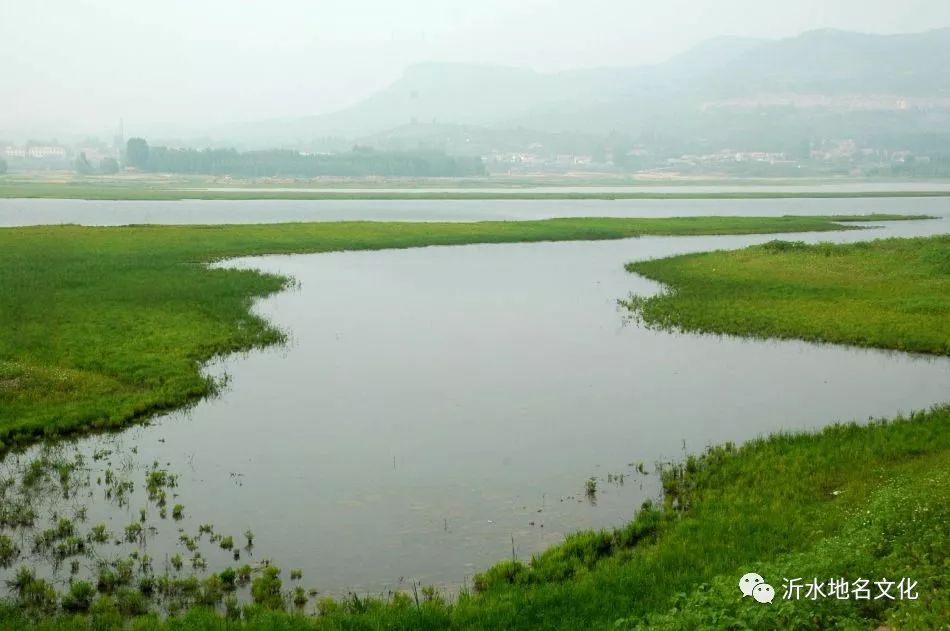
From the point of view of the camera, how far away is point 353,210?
119m

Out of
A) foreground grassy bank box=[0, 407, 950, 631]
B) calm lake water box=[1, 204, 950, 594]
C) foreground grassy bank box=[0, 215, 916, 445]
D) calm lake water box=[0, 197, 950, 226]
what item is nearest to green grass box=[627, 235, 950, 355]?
calm lake water box=[1, 204, 950, 594]

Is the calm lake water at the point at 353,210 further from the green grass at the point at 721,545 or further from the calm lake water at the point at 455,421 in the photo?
the green grass at the point at 721,545

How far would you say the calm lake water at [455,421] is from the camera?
15852 mm

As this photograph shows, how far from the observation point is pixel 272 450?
20.6 metres

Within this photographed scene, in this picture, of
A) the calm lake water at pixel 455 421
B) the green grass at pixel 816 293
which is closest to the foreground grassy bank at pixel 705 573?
the calm lake water at pixel 455 421

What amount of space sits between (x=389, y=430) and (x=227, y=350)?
10620 mm

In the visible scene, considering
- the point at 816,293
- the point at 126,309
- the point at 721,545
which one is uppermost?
the point at 126,309

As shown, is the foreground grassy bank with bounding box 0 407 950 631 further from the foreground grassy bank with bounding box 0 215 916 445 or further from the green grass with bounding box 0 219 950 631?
the foreground grassy bank with bounding box 0 215 916 445

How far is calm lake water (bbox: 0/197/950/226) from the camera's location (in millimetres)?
98500

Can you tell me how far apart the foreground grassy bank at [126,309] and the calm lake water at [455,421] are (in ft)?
4.52

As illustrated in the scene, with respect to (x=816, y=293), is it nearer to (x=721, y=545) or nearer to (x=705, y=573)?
(x=721, y=545)

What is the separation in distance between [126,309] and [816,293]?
31.2 metres

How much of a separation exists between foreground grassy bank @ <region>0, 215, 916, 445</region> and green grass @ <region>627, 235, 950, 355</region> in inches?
727

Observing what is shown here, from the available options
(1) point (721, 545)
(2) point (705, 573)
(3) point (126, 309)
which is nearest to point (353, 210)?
(3) point (126, 309)
